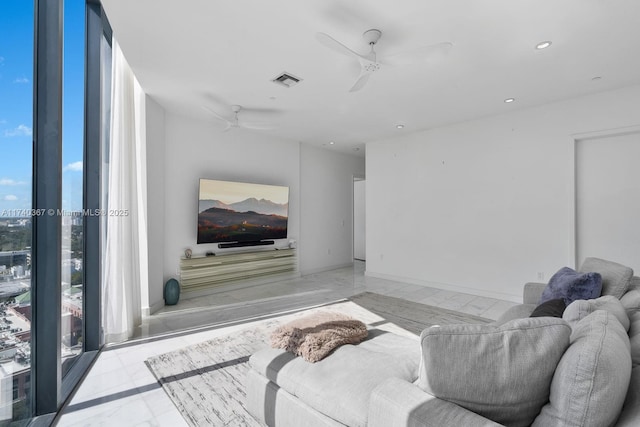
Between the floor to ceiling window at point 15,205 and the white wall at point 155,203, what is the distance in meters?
2.12

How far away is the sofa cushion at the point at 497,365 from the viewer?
0.99m

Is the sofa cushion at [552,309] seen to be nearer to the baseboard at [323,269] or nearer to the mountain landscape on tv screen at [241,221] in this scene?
the mountain landscape on tv screen at [241,221]

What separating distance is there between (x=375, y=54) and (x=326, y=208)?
4332mm

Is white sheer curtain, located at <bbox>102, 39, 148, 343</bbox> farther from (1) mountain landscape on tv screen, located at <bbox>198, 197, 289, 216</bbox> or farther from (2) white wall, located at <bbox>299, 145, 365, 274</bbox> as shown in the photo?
(2) white wall, located at <bbox>299, 145, 365, 274</bbox>

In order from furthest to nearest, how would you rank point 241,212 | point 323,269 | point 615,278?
point 323,269, point 241,212, point 615,278

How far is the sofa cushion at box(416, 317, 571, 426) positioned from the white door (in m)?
3.90

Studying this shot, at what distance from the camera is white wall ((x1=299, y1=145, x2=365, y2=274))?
638cm

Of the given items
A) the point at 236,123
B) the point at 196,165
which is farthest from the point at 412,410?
the point at 196,165

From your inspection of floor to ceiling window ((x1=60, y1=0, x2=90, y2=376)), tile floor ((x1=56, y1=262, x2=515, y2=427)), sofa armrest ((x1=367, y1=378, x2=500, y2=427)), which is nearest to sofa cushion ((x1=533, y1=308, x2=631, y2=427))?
sofa armrest ((x1=367, y1=378, x2=500, y2=427))

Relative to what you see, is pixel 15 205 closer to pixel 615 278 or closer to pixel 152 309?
pixel 152 309

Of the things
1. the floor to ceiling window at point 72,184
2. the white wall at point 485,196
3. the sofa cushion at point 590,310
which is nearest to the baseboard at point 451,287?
the white wall at point 485,196

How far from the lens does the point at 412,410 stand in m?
1.02

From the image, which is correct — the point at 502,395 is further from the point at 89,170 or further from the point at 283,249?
the point at 283,249

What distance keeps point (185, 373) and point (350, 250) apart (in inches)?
213
